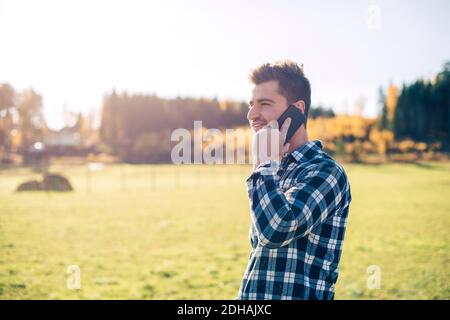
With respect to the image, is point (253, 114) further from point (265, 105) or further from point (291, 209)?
point (291, 209)

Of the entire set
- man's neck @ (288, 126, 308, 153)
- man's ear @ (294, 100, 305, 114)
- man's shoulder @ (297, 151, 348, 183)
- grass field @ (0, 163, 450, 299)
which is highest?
man's ear @ (294, 100, 305, 114)

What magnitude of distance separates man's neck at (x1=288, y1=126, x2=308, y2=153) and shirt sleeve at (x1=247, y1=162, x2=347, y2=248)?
27 cm

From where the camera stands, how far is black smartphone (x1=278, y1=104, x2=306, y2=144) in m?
2.53

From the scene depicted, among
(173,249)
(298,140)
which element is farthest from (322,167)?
(173,249)

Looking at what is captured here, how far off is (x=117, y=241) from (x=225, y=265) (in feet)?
13.8

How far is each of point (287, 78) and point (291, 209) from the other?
3.13 ft

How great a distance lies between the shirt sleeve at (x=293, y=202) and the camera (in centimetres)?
212

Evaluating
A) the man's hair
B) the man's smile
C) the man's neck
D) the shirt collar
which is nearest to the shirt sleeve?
the shirt collar

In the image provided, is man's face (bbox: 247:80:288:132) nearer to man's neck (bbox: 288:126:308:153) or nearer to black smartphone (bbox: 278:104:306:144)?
black smartphone (bbox: 278:104:306:144)

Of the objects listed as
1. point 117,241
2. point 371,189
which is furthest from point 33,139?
point 117,241

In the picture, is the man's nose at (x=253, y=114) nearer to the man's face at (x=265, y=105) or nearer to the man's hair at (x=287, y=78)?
the man's face at (x=265, y=105)

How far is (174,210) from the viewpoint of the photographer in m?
18.8
